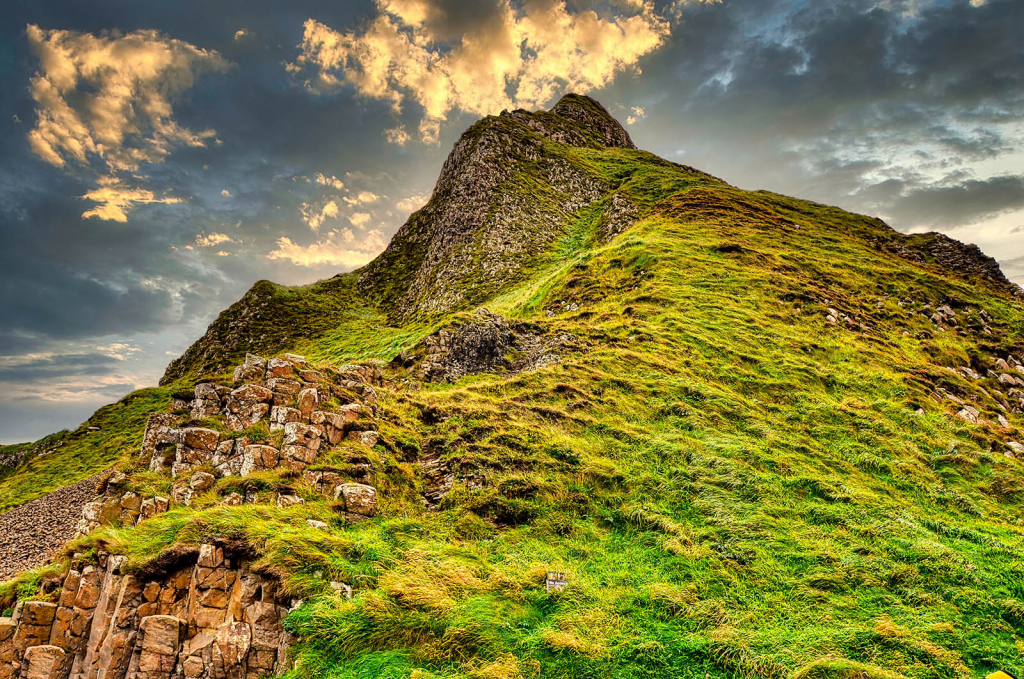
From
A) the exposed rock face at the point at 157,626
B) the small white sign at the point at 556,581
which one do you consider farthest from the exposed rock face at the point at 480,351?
the exposed rock face at the point at 157,626

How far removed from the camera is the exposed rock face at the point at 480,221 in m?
51.4

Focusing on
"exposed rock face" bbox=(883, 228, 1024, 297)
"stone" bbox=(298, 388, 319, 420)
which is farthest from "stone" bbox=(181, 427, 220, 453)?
"exposed rock face" bbox=(883, 228, 1024, 297)

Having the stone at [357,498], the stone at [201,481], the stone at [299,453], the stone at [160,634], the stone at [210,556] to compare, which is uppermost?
the stone at [299,453]

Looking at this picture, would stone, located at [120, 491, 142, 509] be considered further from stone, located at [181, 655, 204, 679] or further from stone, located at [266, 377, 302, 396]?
stone, located at [181, 655, 204, 679]

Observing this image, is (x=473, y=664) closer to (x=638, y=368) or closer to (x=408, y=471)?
→ (x=408, y=471)

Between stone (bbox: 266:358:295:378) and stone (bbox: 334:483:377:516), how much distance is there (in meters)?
5.42

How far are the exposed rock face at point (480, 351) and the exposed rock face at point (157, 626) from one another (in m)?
14.9

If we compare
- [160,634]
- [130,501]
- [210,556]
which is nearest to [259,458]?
[210,556]

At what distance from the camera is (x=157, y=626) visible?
8234 mm

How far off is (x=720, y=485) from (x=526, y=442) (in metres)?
6.37

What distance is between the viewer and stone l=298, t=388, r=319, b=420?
13.6m

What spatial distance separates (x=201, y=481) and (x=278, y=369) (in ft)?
14.5

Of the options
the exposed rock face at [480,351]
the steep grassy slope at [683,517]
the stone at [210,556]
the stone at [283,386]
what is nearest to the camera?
the steep grassy slope at [683,517]

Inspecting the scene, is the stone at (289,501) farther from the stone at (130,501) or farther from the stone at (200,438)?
the stone at (130,501)
